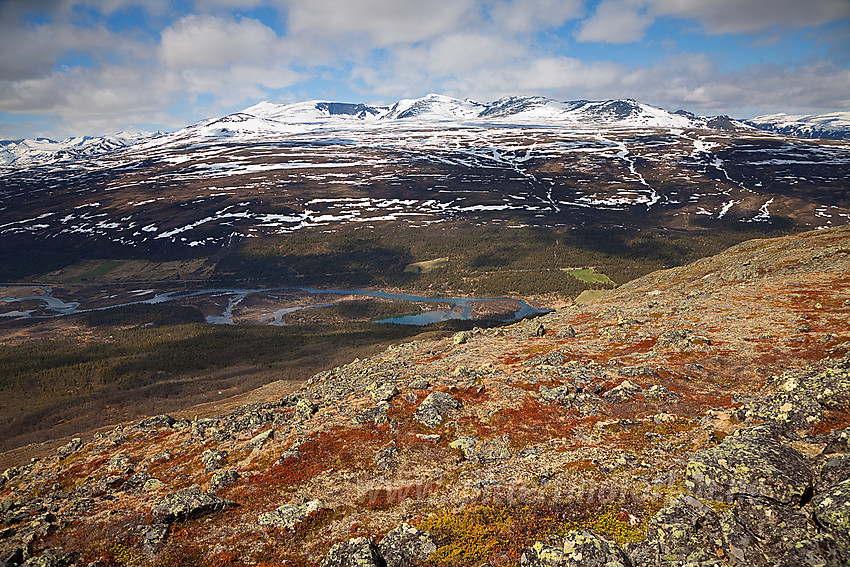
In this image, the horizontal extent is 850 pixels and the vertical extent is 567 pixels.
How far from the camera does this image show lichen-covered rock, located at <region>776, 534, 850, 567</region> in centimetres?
1045

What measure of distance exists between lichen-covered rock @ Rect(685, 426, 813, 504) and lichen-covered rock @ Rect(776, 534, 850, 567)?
1.94 m

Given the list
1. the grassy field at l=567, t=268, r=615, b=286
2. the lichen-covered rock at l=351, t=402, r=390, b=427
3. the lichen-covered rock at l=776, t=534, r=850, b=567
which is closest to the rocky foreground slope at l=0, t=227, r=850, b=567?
the lichen-covered rock at l=776, t=534, r=850, b=567

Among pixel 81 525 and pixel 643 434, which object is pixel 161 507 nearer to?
pixel 81 525

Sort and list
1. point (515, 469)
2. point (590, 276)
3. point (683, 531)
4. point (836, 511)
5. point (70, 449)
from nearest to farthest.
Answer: point (836, 511) < point (683, 531) < point (515, 469) < point (70, 449) < point (590, 276)

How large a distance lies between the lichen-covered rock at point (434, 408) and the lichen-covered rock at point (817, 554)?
16966 mm

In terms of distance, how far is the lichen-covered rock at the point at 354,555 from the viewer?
14.3 m

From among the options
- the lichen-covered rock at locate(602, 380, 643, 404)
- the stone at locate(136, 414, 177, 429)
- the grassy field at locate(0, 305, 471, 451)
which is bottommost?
the grassy field at locate(0, 305, 471, 451)

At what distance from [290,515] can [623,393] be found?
19.4 metres

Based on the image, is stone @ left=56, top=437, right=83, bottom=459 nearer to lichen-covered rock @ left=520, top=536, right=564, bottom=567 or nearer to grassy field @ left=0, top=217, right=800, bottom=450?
grassy field @ left=0, top=217, right=800, bottom=450

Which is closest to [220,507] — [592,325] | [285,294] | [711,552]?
[711,552]

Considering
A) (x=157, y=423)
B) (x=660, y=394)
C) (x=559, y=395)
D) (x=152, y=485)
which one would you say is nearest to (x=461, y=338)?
(x=559, y=395)

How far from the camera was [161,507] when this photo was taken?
63.0 ft

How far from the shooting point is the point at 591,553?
41.6 ft

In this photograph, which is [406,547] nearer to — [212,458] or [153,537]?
[153,537]
